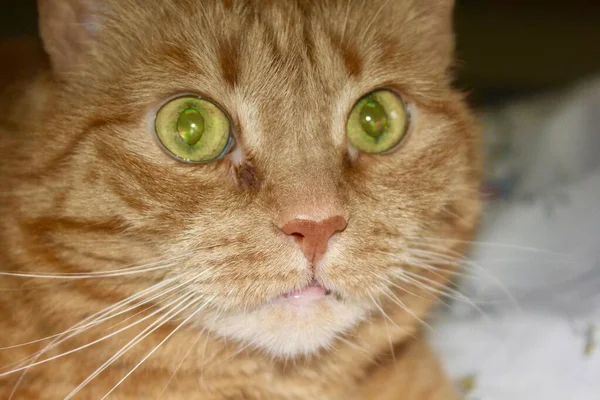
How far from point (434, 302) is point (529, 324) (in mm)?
300

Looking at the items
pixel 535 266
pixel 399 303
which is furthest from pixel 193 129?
pixel 535 266

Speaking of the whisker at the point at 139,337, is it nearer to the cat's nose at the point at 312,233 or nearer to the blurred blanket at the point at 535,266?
the cat's nose at the point at 312,233

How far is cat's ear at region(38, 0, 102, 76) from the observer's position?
4.67 feet

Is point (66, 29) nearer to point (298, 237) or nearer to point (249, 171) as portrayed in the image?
point (249, 171)

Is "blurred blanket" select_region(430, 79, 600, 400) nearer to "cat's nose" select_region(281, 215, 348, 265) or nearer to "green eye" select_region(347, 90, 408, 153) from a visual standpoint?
"green eye" select_region(347, 90, 408, 153)

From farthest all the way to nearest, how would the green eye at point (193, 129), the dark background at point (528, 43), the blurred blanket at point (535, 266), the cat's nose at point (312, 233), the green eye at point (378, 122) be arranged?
the dark background at point (528, 43) → the blurred blanket at point (535, 266) → the green eye at point (378, 122) → the green eye at point (193, 129) → the cat's nose at point (312, 233)

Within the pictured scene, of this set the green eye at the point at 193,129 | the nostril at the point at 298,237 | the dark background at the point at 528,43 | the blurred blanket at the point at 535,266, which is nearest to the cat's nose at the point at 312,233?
the nostril at the point at 298,237

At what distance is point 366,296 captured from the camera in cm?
137

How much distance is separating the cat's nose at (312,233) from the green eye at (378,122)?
11.5 inches

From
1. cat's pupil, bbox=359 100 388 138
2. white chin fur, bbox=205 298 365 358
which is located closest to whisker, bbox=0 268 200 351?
white chin fur, bbox=205 298 365 358

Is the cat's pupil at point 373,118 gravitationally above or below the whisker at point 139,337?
above

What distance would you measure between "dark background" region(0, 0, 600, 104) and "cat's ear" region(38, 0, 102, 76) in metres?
2.26

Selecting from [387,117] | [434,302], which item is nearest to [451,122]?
[387,117]

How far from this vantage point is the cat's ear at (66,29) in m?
1.42
